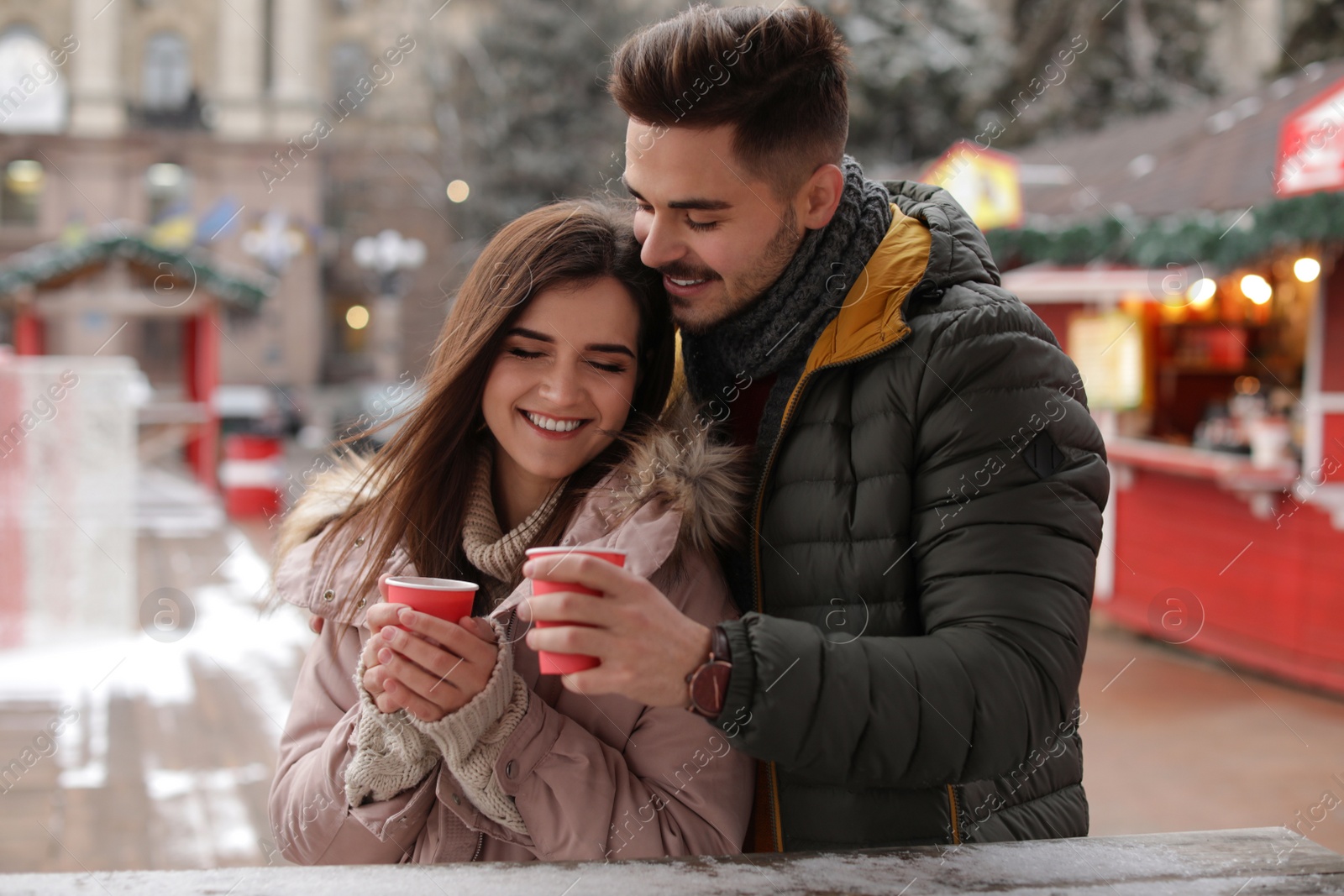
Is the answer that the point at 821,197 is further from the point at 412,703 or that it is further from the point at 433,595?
the point at 412,703

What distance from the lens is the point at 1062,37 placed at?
701 inches

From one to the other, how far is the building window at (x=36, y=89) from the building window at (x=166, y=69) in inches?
99.6

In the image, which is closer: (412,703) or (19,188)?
(412,703)

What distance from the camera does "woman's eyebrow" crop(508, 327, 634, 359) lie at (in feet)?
6.76

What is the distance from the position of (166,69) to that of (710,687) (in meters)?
39.9

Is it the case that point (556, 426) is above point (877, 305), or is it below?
below

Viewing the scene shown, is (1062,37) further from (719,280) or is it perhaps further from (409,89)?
(719,280)

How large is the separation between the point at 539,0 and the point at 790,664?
1904 cm

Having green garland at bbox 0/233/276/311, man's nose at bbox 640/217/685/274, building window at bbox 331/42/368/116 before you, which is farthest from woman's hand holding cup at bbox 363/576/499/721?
building window at bbox 331/42/368/116

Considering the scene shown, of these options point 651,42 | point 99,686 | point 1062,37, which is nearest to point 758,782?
point 651,42

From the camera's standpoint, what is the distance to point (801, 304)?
1969 mm

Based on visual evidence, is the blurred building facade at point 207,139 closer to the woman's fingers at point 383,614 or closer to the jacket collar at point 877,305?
the jacket collar at point 877,305

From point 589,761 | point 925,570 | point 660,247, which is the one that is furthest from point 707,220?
point 589,761

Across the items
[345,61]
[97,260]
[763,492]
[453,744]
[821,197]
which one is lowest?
[453,744]
